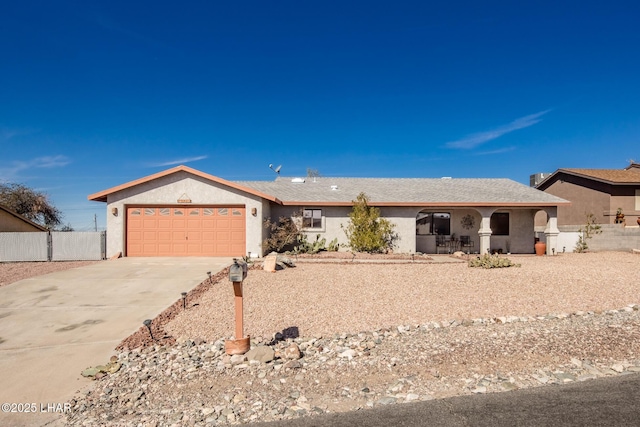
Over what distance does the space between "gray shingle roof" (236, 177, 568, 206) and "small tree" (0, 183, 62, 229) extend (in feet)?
57.0

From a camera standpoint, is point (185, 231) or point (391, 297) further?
point (185, 231)

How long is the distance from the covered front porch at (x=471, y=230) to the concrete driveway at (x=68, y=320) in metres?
10.6

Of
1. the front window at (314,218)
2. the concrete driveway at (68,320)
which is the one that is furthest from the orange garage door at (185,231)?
the front window at (314,218)

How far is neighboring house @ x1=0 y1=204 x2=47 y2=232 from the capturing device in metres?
17.1

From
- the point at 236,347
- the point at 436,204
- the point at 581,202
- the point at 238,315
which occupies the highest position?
the point at 581,202

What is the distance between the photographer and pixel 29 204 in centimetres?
2620

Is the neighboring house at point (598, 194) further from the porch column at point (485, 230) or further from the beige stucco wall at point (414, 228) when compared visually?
the porch column at point (485, 230)

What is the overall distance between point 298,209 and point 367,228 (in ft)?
11.4

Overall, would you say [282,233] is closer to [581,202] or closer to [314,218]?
[314,218]

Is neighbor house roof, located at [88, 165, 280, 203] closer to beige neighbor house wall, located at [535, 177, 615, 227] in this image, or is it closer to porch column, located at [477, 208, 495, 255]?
porch column, located at [477, 208, 495, 255]

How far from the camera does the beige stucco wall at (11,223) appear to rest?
1705cm

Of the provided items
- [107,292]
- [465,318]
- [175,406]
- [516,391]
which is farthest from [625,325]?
[107,292]

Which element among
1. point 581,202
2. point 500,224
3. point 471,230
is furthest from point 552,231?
point 581,202

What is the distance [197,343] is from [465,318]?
4.86 m
